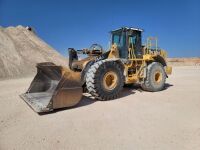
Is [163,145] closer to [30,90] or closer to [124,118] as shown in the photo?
[124,118]

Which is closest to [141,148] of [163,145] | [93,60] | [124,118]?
[163,145]

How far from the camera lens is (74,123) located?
454 cm

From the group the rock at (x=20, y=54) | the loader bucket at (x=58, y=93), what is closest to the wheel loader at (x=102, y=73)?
the loader bucket at (x=58, y=93)

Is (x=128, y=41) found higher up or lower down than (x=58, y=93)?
higher up

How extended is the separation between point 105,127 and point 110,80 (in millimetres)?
2928

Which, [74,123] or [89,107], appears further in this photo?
[89,107]

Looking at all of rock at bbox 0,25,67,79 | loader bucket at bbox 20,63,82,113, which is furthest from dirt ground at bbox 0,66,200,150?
rock at bbox 0,25,67,79

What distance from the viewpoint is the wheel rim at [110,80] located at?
680 cm

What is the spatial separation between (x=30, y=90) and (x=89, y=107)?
2.35m

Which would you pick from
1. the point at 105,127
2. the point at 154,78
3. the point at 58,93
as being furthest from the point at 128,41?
the point at 105,127

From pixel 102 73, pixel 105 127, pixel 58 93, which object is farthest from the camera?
pixel 102 73

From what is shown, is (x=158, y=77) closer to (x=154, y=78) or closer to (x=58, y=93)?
(x=154, y=78)

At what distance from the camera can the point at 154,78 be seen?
852cm

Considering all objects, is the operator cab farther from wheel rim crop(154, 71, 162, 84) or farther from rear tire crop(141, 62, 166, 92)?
wheel rim crop(154, 71, 162, 84)
